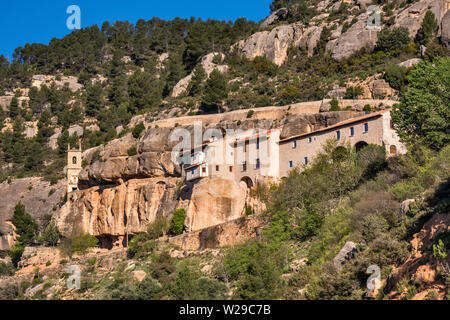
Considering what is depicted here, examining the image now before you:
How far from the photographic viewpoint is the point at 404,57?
276 feet

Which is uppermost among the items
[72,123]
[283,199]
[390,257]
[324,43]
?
[324,43]

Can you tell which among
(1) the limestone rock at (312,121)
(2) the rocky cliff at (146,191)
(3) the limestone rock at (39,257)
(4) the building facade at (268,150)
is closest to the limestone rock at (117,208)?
(2) the rocky cliff at (146,191)

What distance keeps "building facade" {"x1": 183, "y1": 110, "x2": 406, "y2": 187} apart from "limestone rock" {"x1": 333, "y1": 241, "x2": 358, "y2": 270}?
62.0 feet

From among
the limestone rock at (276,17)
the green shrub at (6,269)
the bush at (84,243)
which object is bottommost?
the green shrub at (6,269)

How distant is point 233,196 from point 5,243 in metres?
32.6

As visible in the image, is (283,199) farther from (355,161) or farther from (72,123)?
(72,123)

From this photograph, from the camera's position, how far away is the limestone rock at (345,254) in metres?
37.9

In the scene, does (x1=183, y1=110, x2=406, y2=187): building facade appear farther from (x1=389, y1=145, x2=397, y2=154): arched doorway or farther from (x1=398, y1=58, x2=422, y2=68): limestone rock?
(x1=398, y1=58, x2=422, y2=68): limestone rock

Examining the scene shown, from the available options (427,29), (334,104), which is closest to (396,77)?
(334,104)

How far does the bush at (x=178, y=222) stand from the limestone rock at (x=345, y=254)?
24.0m

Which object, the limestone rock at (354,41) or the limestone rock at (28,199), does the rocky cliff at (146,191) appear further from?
the limestone rock at (354,41)


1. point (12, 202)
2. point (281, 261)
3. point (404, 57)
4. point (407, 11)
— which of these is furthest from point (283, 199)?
point (407, 11)
